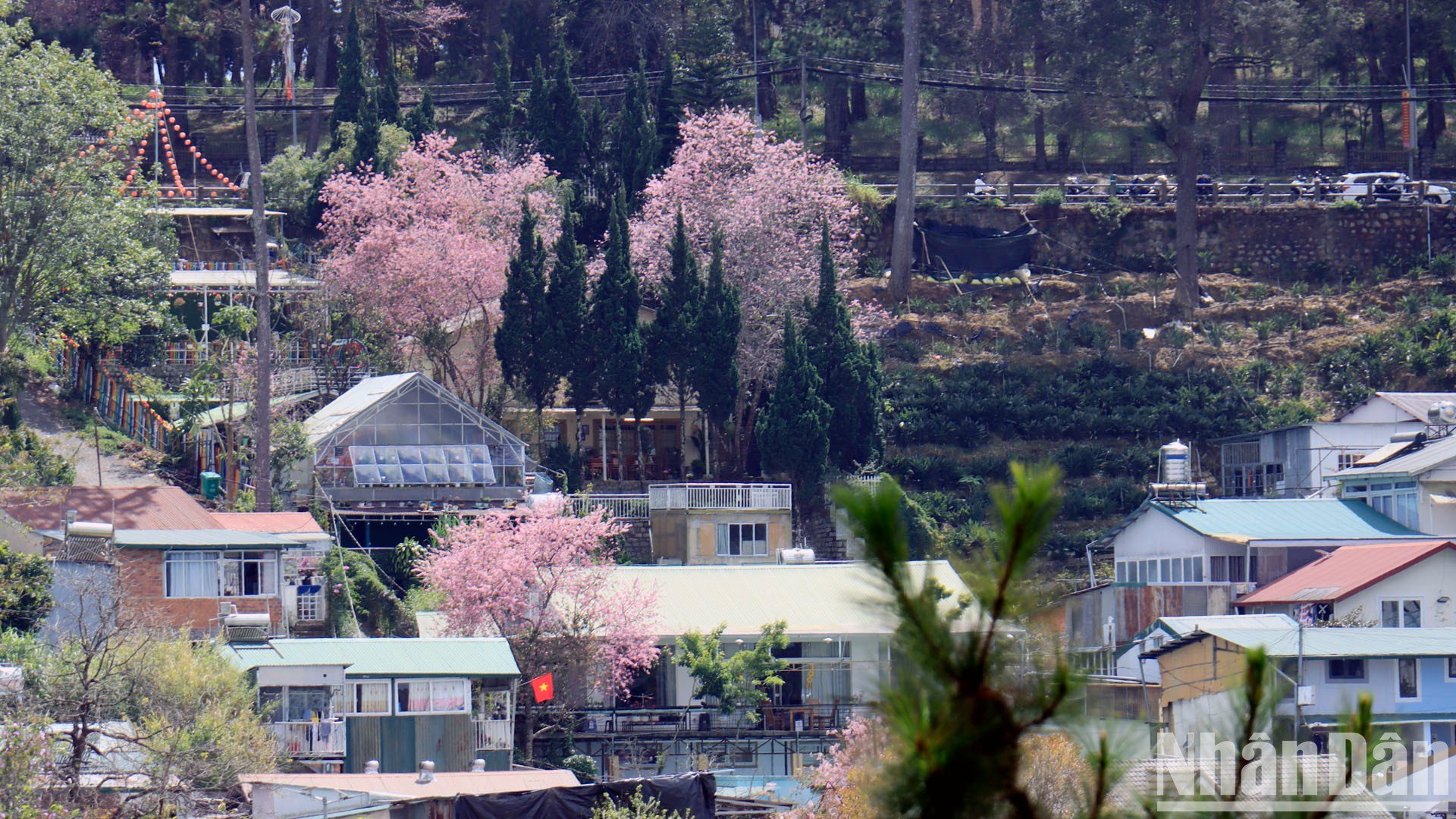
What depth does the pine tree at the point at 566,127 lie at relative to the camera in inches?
2014

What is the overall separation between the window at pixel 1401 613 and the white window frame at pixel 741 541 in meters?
13.0

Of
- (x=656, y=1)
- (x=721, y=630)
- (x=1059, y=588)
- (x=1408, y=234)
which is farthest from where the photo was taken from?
(x=656, y=1)

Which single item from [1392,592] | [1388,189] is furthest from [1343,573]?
[1388,189]

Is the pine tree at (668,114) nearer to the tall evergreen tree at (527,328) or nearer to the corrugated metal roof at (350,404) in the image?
the tall evergreen tree at (527,328)

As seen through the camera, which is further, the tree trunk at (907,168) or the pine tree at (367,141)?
the tree trunk at (907,168)

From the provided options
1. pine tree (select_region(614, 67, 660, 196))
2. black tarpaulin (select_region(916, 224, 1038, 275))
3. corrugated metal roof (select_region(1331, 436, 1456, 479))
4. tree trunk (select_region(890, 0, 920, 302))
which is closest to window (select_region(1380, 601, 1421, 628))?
corrugated metal roof (select_region(1331, 436, 1456, 479))

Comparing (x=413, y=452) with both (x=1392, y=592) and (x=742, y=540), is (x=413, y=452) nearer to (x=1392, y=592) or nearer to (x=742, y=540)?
(x=742, y=540)

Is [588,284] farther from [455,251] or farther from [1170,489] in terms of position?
[1170,489]

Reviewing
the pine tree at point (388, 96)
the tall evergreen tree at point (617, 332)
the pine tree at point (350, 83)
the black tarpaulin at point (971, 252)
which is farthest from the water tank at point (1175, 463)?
the pine tree at point (350, 83)

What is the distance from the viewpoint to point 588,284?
44.0 meters

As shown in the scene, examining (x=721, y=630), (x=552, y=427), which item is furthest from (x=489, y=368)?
(x=721, y=630)

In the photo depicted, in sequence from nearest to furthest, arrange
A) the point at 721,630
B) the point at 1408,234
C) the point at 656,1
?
the point at 721,630 → the point at 1408,234 → the point at 656,1

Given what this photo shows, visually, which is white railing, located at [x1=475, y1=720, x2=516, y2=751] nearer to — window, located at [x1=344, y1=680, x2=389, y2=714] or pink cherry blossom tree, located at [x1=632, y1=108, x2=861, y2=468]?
window, located at [x1=344, y1=680, x2=389, y2=714]

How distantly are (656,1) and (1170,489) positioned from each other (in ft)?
92.0
